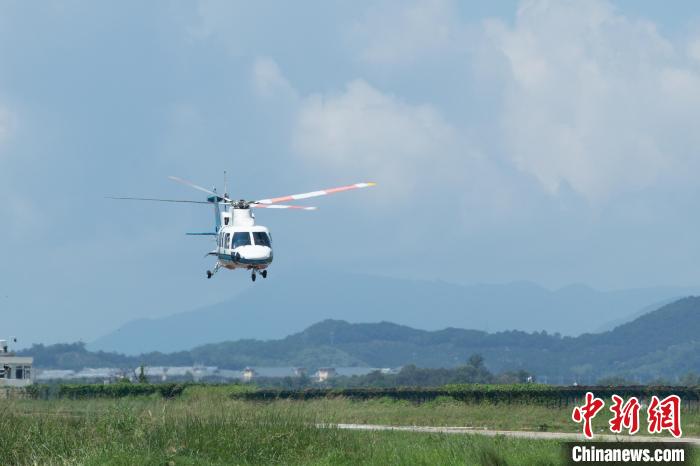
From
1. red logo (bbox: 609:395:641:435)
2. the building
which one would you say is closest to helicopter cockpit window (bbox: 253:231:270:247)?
red logo (bbox: 609:395:641:435)

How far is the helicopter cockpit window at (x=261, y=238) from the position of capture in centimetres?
6475

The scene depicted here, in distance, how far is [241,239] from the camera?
6481 centimetres

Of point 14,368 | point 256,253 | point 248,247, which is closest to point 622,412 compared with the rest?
point 256,253

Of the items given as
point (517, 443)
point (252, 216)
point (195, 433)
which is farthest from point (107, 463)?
point (252, 216)

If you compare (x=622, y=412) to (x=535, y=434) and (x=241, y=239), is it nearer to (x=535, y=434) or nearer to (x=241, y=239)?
(x=535, y=434)

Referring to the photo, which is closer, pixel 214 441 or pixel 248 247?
pixel 214 441

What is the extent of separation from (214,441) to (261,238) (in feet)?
78.3

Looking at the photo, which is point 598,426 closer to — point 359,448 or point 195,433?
point 359,448

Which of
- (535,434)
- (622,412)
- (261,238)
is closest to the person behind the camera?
(622,412)

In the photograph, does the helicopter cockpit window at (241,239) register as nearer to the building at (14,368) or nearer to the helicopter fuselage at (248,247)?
the helicopter fuselage at (248,247)

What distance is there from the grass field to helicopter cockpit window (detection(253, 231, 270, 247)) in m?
17.0

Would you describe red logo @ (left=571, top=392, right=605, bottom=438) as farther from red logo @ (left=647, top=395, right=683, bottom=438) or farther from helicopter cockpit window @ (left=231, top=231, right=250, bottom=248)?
helicopter cockpit window @ (left=231, top=231, right=250, bottom=248)

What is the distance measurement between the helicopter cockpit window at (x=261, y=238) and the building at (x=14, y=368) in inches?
2194

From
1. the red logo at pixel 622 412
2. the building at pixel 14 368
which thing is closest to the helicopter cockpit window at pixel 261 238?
the red logo at pixel 622 412
